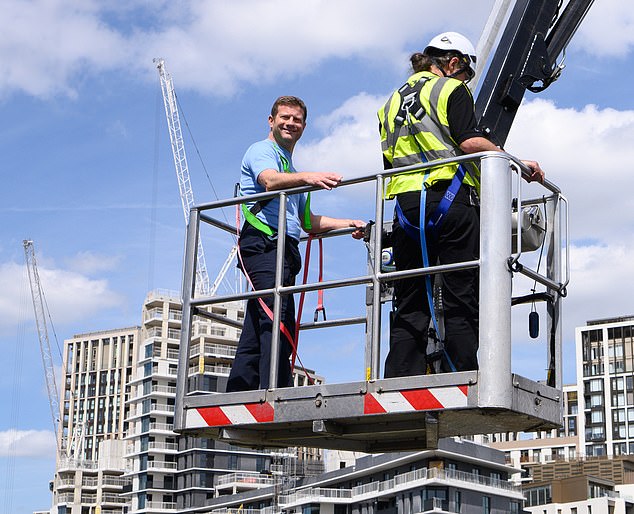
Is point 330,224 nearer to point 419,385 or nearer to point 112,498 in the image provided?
point 419,385

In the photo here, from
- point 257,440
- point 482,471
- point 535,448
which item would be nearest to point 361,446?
point 257,440

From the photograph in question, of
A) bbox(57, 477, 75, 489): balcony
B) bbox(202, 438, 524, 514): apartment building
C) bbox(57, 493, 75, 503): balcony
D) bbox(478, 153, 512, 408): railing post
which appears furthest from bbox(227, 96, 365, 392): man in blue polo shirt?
bbox(57, 477, 75, 489): balcony

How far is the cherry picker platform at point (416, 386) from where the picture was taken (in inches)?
290

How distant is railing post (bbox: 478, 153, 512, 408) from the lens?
7238mm

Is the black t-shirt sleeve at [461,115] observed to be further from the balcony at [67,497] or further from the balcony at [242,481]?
the balcony at [67,497]

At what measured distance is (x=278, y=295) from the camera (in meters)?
8.38

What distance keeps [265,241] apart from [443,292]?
1.72 metres

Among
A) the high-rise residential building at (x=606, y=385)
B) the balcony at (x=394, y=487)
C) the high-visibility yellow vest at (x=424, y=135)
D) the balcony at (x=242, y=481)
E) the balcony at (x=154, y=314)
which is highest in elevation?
the balcony at (x=154, y=314)

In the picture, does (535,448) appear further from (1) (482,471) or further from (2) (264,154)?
(2) (264,154)

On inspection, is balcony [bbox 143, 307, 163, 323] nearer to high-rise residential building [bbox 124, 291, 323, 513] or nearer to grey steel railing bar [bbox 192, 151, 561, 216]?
high-rise residential building [bbox 124, 291, 323, 513]

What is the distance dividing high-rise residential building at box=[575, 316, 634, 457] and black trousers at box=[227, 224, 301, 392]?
165 m

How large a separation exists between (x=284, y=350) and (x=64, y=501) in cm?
17567

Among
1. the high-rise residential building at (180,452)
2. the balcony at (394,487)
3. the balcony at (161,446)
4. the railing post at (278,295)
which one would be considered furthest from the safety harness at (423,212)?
the balcony at (161,446)

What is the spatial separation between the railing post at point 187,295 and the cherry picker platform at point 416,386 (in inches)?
0.4
